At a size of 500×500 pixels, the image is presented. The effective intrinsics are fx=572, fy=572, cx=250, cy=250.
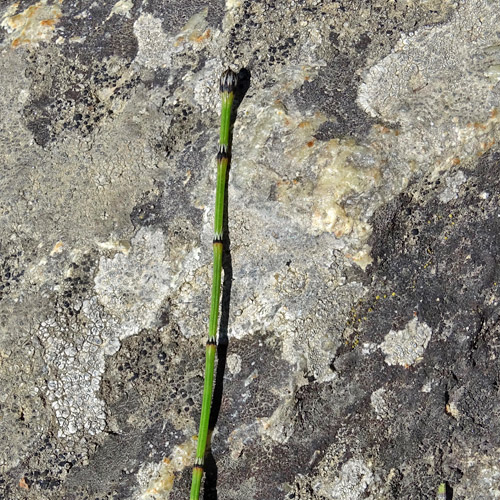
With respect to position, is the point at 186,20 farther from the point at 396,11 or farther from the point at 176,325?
the point at 176,325

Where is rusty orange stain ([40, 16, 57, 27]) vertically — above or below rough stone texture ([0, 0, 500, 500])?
above

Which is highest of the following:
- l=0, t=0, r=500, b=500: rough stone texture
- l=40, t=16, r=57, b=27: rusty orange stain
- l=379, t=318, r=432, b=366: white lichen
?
l=40, t=16, r=57, b=27: rusty orange stain

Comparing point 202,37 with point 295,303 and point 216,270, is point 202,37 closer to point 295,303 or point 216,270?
point 216,270

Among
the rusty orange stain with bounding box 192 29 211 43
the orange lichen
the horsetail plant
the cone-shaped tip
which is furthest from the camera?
the orange lichen

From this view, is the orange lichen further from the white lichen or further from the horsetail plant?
the white lichen

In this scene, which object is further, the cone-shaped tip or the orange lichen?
the orange lichen

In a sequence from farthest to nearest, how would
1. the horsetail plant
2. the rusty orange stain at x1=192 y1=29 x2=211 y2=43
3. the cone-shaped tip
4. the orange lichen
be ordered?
the orange lichen → the rusty orange stain at x1=192 y1=29 x2=211 y2=43 → the cone-shaped tip → the horsetail plant

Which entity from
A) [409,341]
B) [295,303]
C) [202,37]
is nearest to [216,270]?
[295,303]

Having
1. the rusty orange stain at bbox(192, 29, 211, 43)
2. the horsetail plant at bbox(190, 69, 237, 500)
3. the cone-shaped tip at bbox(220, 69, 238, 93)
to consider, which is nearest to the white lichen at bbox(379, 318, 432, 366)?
the horsetail plant at bbox(190, 69, 237, 500)
